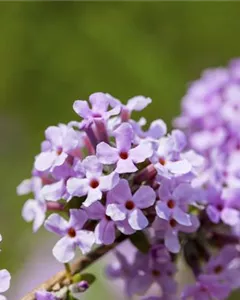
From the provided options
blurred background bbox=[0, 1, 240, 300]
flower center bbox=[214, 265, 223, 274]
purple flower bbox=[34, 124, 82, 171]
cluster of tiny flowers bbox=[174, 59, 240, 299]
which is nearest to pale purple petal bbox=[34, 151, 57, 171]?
purple flower bbox=[34, 124, 82, 171]

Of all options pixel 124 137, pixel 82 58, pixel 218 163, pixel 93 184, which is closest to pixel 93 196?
pixel 93 184

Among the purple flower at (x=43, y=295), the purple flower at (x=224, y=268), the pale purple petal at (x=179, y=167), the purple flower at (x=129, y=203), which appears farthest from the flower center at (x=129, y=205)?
the purple flower at (x=224, y=268)

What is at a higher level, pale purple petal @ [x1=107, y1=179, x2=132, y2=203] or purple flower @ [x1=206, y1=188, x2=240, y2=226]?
pale purple petal @ [x1=107, y1=179, x2=132, y2=203]

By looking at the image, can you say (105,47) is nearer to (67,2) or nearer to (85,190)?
(67,2)

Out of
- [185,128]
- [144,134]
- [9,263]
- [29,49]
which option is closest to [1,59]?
[29,49]

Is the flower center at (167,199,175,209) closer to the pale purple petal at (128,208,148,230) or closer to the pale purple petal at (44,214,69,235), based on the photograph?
the pale purple petal at (128,208,148,230)

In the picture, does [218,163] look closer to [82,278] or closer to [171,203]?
[171,203]

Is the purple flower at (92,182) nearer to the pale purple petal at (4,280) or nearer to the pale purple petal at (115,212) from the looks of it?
the pale purple petal at (115,212)
